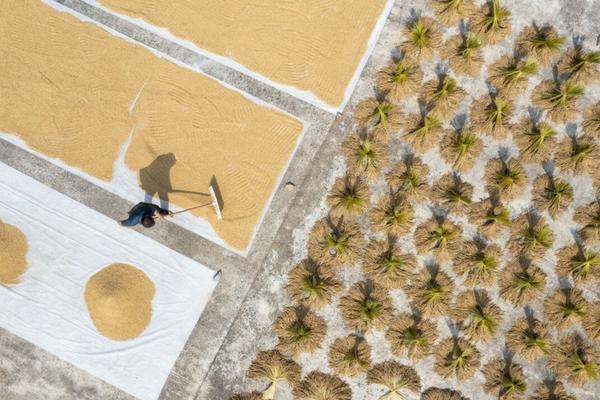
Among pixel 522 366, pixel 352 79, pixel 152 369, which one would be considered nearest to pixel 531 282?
pixel 522 366

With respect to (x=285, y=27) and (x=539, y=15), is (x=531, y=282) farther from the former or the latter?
(x=285, y=27)

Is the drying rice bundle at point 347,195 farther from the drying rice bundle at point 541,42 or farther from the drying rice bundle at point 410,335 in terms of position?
the drying rice bundle at point 541,42

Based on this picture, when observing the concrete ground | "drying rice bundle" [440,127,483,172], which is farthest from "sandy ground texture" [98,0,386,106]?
"drying rice bundle" [440,127,483,172]

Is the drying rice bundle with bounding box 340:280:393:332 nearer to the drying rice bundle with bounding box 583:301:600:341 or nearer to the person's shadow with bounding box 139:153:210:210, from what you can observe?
the drying rice bundle with bounding box 583:301:600:341

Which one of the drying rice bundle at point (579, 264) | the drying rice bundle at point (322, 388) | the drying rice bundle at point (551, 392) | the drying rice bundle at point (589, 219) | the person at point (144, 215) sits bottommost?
the drying rice bundle at point (322, 388)

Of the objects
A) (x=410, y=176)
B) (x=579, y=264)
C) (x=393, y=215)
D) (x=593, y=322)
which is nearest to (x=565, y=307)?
(x=593, y=322)

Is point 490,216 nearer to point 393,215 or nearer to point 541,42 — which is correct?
point 393,215

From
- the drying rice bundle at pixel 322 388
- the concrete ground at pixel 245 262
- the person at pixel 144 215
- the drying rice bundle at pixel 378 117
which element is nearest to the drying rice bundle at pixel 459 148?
the drying rice bundle at pixel 378 117
